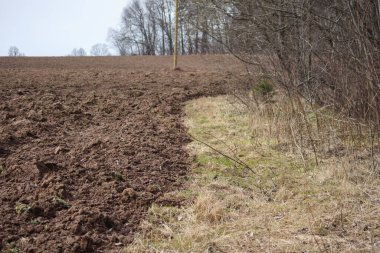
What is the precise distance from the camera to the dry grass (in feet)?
10.1

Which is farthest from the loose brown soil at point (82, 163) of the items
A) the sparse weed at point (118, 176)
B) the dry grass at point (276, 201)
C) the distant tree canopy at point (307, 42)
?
the distant tree canopy at point (307, 42)

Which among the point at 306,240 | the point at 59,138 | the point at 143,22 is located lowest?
the point at 306,240

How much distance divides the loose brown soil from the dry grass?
316mm

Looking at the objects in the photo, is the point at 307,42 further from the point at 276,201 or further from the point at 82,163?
the point at 82,163

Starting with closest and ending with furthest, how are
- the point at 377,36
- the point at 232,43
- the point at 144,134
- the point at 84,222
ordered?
the point at 84,222, the point at 377,36, the point at 144,134, the point at 232,43

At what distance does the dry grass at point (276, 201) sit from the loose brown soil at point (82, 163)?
316 millimetres

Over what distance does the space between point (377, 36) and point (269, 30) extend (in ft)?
8.38

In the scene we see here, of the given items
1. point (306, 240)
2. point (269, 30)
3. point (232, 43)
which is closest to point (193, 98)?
point (232, 43)

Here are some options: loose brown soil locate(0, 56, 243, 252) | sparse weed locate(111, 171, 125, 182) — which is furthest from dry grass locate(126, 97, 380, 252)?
sparse weed locate(111, 171, 125, 182)

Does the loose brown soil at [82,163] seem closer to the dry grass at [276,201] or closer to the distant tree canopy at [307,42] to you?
the dry grass at [276,201]

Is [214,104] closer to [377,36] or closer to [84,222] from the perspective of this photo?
[377,36]

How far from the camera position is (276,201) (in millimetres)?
3895

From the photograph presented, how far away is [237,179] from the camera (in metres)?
4.52

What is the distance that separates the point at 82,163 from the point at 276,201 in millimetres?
2284
